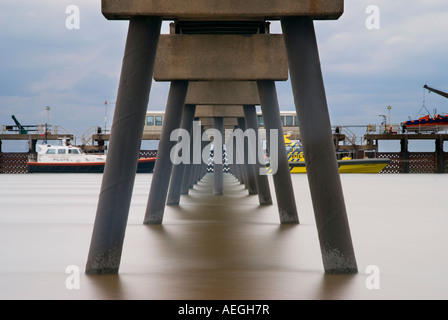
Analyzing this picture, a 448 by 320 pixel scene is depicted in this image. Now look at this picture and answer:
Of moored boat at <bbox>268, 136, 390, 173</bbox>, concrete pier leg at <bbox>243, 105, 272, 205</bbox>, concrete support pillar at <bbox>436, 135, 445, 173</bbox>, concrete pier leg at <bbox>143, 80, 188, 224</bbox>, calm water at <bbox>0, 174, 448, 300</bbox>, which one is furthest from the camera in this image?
concrete support pillar at <bbox>436, 135, 445, 173</bbox>

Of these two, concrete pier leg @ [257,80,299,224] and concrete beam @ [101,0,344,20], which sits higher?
concrete beam @ [101,0,344,20]

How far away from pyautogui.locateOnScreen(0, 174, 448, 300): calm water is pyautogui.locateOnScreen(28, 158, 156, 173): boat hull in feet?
133

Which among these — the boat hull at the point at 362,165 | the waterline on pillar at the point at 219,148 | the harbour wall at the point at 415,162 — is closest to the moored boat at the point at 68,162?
the harbour wall at the point at 415,162

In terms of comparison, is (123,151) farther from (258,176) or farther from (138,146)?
(258,176)

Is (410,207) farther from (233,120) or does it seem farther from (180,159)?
(233,120)

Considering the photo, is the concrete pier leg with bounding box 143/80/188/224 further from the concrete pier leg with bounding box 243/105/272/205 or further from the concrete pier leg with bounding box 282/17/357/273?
the concrete pier leg with bounding box 282/17/357/273

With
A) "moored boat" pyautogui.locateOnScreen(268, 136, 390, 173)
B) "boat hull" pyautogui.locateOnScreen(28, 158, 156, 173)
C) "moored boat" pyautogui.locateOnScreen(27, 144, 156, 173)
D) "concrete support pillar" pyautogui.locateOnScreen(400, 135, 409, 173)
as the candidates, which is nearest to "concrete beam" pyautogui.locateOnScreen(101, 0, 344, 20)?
"moored boat" pyautogui.locateOnScreen(268, 136, 390, 173)

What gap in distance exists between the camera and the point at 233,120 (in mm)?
30859

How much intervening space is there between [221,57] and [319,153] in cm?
653

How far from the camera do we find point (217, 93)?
1814 cm

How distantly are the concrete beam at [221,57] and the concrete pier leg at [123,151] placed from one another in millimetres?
5771

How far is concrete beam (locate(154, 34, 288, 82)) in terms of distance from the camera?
12.8 metres

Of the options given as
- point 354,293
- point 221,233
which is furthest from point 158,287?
point 221,233
